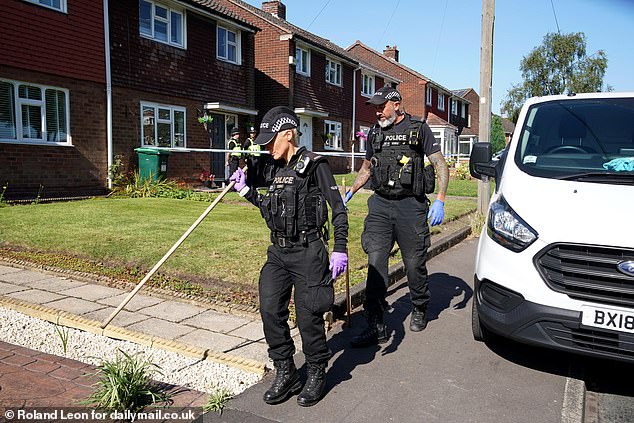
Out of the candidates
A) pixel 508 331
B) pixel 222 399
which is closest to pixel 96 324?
pixel 222 399

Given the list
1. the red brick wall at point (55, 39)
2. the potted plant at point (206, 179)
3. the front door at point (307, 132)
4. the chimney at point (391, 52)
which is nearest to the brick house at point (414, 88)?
the chimney at point (391, 52)

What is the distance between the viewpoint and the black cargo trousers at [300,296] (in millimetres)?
3191

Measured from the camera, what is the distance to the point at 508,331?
11.3ft

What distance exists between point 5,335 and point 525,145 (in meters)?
4.63

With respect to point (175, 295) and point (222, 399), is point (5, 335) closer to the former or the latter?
point (175, 295)

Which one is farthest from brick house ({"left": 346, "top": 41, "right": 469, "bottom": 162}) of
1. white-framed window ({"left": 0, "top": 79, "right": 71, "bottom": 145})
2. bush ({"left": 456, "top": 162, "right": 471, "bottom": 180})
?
white-framed window ({"left": 0, "top": 79, "right": 71, "bottom": 145})

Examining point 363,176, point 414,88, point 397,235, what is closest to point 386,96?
point 363,176

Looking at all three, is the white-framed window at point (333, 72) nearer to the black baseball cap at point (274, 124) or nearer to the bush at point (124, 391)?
the black baseball cap at point (274, 124)

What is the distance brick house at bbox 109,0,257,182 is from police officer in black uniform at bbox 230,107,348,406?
954 cm

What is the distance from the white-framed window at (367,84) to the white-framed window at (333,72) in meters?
3.18

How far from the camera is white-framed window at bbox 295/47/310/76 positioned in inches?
902

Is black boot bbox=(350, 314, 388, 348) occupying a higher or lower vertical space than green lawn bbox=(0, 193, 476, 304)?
lower

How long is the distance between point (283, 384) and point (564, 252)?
1976mm

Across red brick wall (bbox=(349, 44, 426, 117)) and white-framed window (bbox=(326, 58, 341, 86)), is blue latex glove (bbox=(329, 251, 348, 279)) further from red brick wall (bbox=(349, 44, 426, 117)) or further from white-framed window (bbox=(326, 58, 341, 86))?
red brick wall (bbox=(349, 44, 426, 117))
